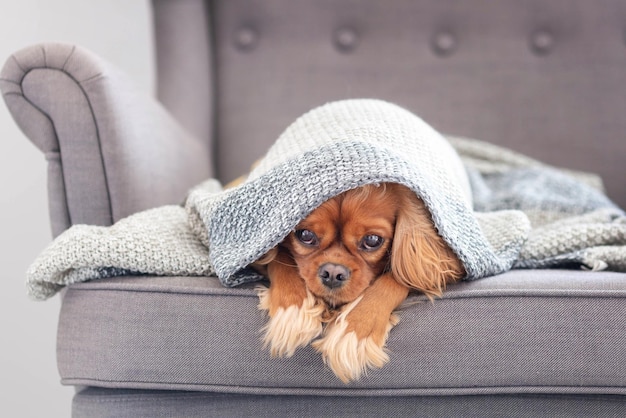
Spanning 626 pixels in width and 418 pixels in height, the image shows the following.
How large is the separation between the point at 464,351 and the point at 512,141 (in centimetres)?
133

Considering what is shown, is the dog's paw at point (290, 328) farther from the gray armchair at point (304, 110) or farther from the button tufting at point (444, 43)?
the button tufting at point (444, 43)

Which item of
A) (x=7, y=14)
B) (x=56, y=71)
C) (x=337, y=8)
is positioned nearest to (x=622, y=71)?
(x=337, y=8)

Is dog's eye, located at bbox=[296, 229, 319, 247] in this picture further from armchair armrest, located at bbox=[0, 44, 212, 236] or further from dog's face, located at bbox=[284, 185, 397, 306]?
armchair armrest, located at bbox=[0, 44, 212, 236]

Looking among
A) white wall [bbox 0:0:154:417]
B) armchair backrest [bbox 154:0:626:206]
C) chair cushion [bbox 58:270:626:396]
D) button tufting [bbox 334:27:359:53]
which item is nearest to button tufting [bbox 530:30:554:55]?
armchair backrest [bbox 154:0:626:206]

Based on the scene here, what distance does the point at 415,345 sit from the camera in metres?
1.13

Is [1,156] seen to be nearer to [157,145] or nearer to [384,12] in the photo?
[157,145]

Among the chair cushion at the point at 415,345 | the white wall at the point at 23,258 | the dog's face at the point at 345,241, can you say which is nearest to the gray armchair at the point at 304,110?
the chair cushion at the point at 415,345

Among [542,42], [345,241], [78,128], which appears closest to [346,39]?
[542,42]

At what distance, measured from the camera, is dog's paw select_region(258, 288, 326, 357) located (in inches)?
43.0

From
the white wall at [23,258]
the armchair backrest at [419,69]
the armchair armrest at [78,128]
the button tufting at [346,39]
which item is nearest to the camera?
the armchair armrest at [78,128]

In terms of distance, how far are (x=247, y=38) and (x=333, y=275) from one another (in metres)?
1.45

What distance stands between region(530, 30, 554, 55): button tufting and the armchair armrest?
1532mm

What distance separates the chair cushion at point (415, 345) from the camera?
3.69 ft

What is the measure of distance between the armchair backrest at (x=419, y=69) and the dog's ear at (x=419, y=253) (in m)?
1.14
